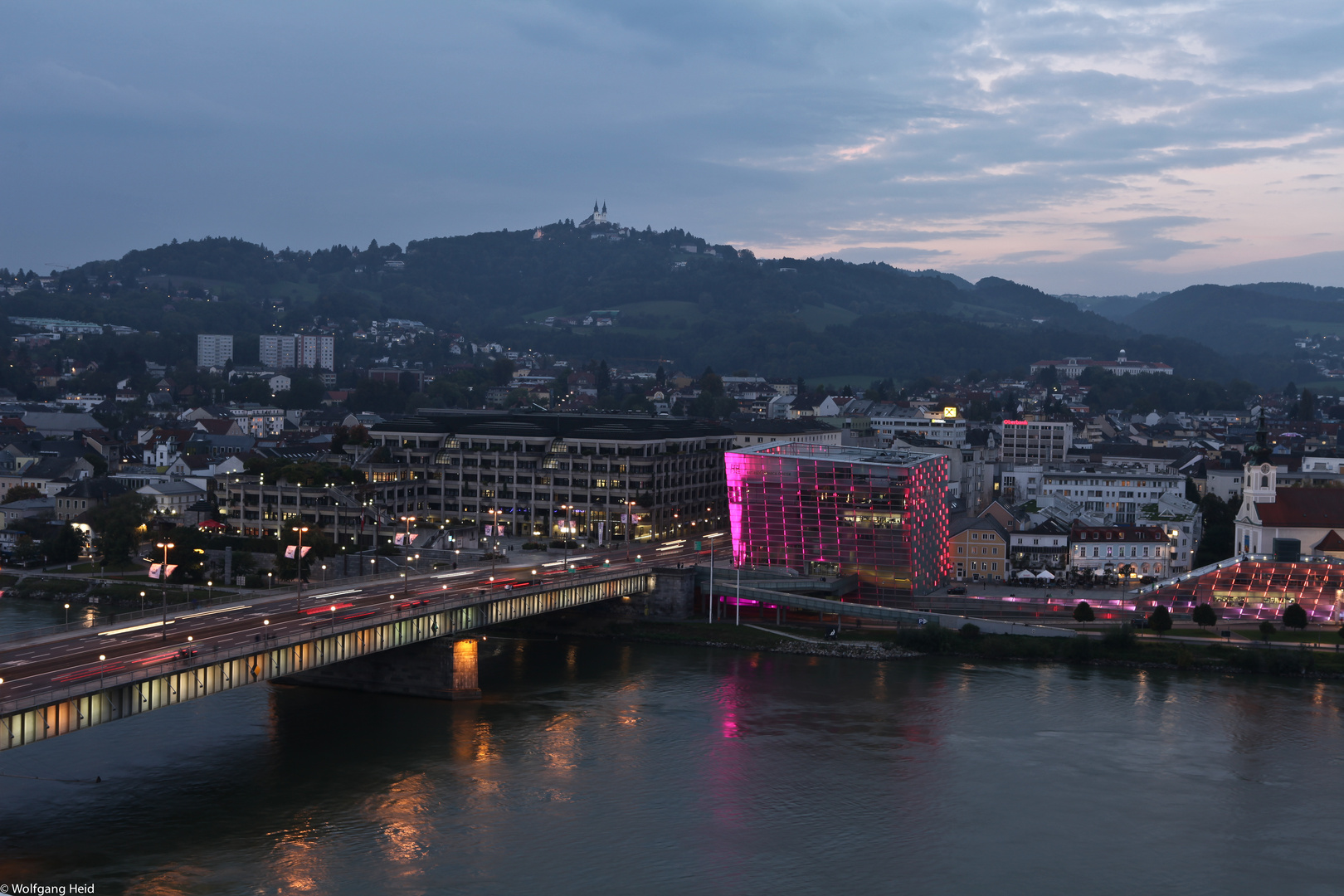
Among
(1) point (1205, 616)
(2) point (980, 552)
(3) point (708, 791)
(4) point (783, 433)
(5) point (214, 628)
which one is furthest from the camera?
(4) point (783, 433)

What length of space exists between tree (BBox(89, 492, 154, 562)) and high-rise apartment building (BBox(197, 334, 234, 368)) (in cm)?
12769

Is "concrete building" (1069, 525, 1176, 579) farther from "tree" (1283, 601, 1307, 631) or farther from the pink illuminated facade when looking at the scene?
"tree" (1283, 601, 1307, 631)

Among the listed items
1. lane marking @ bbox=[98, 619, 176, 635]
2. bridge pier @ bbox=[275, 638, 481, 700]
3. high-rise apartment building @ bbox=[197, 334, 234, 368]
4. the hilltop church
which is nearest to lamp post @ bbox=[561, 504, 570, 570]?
bridge pier @ bbox=[275, 638, 481, 700]

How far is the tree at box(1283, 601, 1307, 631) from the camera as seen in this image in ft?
161

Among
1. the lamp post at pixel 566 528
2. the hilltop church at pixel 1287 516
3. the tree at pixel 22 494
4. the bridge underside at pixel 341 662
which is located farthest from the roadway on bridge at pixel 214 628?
the tree at pixel 22 494

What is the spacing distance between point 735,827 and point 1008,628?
21606mm

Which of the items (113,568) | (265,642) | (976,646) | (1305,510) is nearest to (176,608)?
(265,642)

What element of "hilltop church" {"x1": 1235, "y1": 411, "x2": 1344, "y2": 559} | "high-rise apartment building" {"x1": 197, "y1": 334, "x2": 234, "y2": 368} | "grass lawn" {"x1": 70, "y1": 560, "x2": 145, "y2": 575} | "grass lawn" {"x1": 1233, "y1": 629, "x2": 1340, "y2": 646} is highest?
"high-rise apartment building" {"x1": 197, "y1": 334, "x2": 234, "y2": 368}

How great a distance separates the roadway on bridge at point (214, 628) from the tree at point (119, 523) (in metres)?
18.2

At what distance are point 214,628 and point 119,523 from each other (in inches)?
1078

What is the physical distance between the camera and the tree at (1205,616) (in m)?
49.2

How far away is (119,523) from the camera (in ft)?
201

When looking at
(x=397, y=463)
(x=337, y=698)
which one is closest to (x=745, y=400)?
(x=397, y=463)

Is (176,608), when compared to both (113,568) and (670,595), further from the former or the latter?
(113,568)
